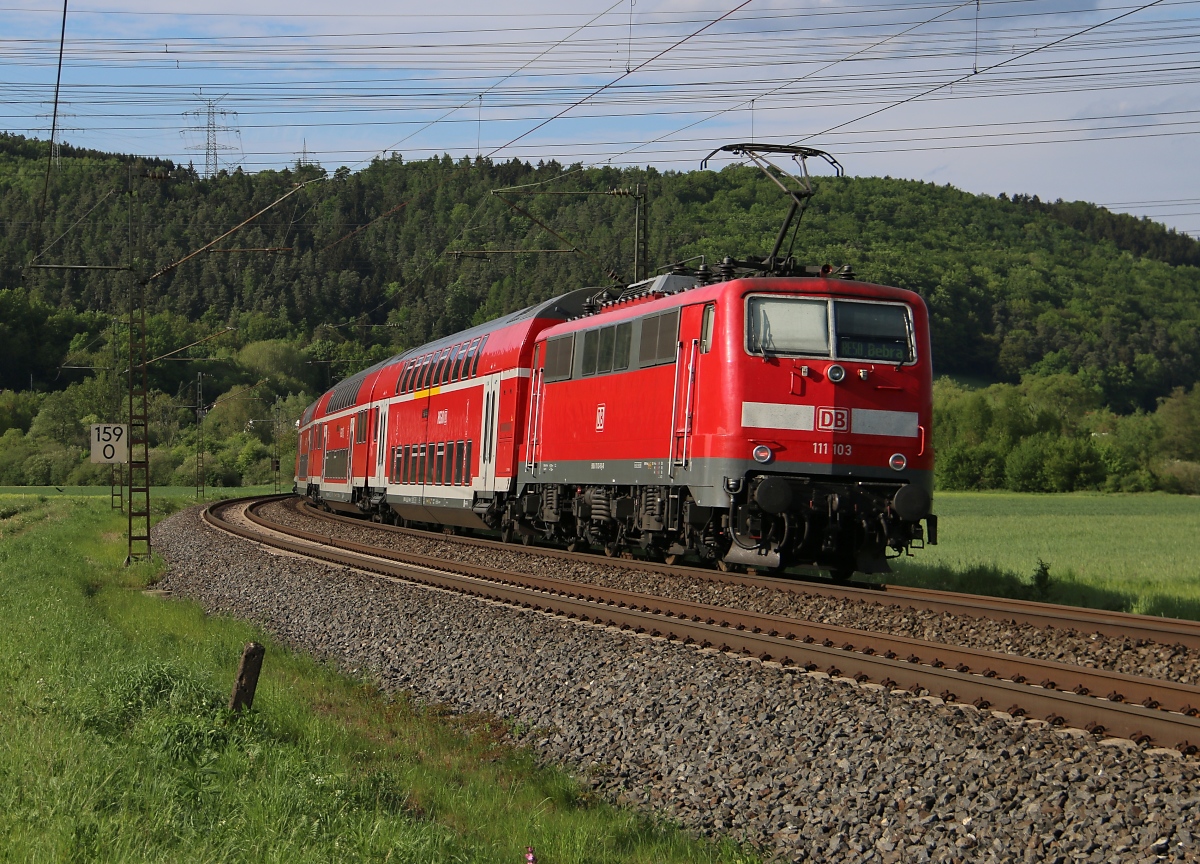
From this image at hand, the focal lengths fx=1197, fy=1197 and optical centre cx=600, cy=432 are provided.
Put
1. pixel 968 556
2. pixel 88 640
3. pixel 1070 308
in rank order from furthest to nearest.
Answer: pixel 1070 308
pixel 968 556
pixel 88 640

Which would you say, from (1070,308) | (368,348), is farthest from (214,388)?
(1070,308)

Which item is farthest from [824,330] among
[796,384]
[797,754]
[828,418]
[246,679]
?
[246,679]

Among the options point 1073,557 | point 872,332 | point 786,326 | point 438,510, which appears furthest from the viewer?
point 438,510

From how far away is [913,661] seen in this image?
9.54 metres

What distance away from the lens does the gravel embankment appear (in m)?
9.91

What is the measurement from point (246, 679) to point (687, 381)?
27.1ft

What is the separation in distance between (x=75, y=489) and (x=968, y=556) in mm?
76034

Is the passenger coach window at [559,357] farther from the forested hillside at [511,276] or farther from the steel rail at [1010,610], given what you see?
the forested hillside at [511,276]

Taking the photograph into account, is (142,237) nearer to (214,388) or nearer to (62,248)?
(62,248)

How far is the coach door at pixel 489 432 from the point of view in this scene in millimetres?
23141

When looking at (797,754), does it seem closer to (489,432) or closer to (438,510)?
(489,432)

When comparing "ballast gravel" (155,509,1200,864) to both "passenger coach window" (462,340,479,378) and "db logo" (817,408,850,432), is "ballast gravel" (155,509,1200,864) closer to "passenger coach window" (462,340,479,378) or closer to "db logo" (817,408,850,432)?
"db logo" (817,408,850,432)

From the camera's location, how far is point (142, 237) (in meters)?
75.2

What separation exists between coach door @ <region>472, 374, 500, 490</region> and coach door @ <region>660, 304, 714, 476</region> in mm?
7889
